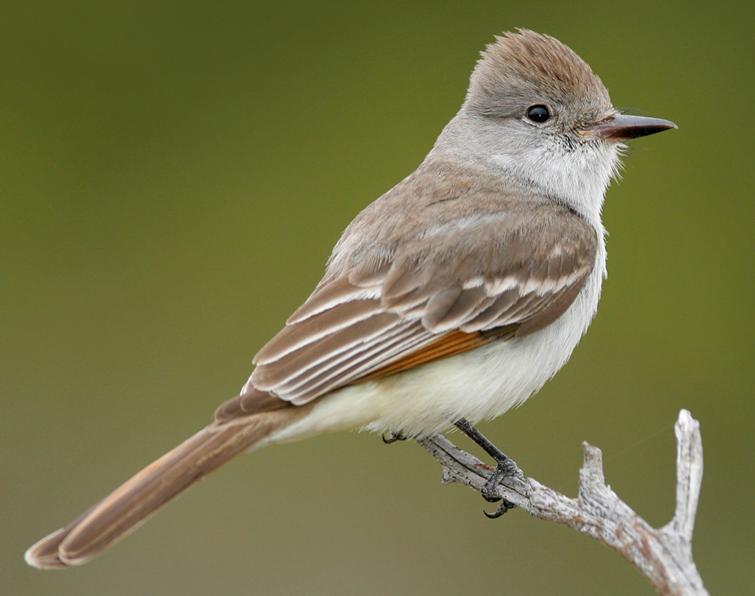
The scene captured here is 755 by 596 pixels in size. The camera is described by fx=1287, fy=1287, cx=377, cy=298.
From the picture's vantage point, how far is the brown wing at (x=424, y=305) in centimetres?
393

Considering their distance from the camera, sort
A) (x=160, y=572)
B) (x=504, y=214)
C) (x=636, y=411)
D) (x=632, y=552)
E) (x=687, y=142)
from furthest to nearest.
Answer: (x=687, y=142)
(x=636, y=411)
(x=160, y=572)
(x=504, y=214)
(x=632, y=552)

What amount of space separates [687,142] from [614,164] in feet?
7.12

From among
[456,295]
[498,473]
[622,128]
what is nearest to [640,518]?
[498,473]

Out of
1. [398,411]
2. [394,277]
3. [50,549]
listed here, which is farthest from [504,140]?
[50,549]

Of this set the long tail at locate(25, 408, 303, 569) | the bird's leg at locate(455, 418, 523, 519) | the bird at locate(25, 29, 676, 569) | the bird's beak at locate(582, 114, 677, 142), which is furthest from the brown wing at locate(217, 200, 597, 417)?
the bird's beak at locate(582, 114, 677, 142)

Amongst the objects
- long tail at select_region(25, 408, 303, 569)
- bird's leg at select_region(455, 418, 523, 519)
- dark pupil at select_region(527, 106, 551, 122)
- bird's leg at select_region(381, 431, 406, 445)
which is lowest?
bird's leg at select_region(455, 418, 523, 519)

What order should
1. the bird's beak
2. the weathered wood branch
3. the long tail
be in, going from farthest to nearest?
the bird's beak, the long tail, the weathered wood branch

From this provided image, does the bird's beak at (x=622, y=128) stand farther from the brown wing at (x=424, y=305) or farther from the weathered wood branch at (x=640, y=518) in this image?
the weathered wood branch at (x=640, y=518)

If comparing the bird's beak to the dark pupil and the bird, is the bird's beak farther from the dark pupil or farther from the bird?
the dark pupil

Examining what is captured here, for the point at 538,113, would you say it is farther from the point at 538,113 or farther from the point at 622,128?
the point at 622,128

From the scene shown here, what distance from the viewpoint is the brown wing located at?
12.9 feet

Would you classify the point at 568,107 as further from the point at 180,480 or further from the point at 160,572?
the point at 160,572

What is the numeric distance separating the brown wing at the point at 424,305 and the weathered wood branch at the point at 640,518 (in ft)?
1.83

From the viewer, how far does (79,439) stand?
20.7 feet
